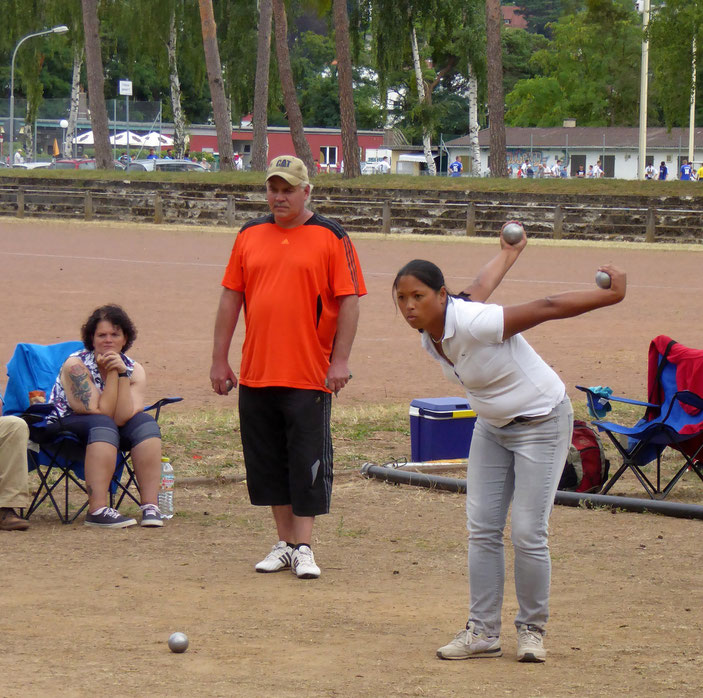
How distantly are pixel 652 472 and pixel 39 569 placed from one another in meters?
4.47

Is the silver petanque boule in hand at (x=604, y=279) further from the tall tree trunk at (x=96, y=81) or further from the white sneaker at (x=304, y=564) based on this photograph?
the tall tree trunk at (x=96, y=81)

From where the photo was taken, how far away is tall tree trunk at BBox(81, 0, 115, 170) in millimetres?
42438

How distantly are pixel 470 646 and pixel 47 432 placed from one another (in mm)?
3104

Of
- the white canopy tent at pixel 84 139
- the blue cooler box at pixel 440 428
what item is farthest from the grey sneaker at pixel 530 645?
the white canopy tent at pixel 84 139

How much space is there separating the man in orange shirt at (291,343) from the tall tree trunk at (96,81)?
128 ft

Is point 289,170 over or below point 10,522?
over

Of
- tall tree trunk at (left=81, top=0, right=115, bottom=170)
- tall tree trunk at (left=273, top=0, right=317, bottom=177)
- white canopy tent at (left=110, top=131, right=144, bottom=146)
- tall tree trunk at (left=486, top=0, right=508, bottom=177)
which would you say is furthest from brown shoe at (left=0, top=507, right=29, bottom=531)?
white canopy tent at (left=110, top=131, right=144, bottom=146)

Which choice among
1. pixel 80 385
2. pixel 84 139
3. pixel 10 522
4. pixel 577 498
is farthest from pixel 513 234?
pixel 84 139

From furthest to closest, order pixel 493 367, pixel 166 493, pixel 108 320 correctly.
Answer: pixel 166 493, pixel 108 320, pixel 493 367

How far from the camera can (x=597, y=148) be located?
7869cm

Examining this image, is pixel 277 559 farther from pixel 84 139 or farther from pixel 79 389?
pixel 84 139

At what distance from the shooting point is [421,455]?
845 cm

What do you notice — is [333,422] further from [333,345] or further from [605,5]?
[605,5]

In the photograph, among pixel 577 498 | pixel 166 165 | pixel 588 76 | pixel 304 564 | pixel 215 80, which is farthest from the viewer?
pixel 588 76
